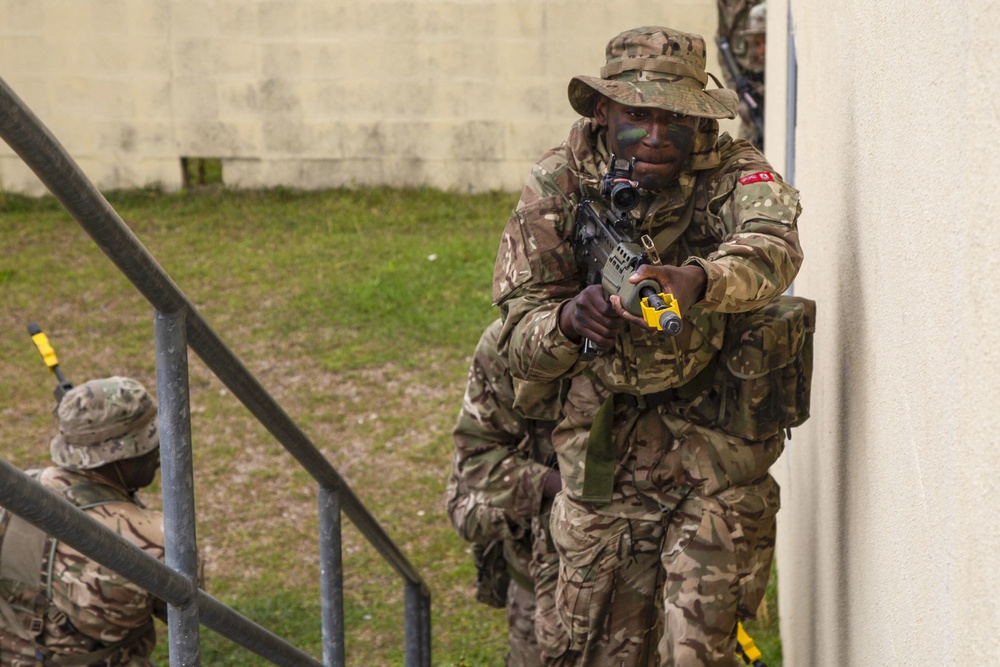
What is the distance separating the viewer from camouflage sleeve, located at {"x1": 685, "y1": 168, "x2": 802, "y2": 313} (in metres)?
2.48

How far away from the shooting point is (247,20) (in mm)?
11320

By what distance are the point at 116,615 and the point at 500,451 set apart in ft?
4.14

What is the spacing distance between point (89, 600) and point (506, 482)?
1.28 metres

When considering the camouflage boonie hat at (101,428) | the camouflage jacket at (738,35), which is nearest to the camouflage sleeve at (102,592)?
the camouflage boonie hat at (101,428)

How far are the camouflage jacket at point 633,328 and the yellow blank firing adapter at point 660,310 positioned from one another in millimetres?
398

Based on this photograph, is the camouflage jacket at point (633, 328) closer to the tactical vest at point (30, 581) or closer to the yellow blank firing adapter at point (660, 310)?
the yellow blank firing adapter at point (660, 310)

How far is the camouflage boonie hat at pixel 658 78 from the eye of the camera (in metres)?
2.74

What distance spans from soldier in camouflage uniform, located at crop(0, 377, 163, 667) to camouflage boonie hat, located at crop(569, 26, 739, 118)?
1912 millimetres

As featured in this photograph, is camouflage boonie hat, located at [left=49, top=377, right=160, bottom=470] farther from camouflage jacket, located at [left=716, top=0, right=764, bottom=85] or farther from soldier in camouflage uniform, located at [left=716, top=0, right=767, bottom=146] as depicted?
camouflage jacket, located at [left=716, top=0, right=764, bottom=85]

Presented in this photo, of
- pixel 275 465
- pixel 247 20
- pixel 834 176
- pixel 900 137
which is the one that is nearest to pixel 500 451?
pixel 834 176

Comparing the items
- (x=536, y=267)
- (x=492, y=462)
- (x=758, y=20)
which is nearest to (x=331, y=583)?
(x=536, y=267)

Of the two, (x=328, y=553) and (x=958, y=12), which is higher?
(x=958, y=12)

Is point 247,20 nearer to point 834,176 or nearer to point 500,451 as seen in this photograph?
point 500,451

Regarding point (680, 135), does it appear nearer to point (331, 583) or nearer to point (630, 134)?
point (630, 134)
